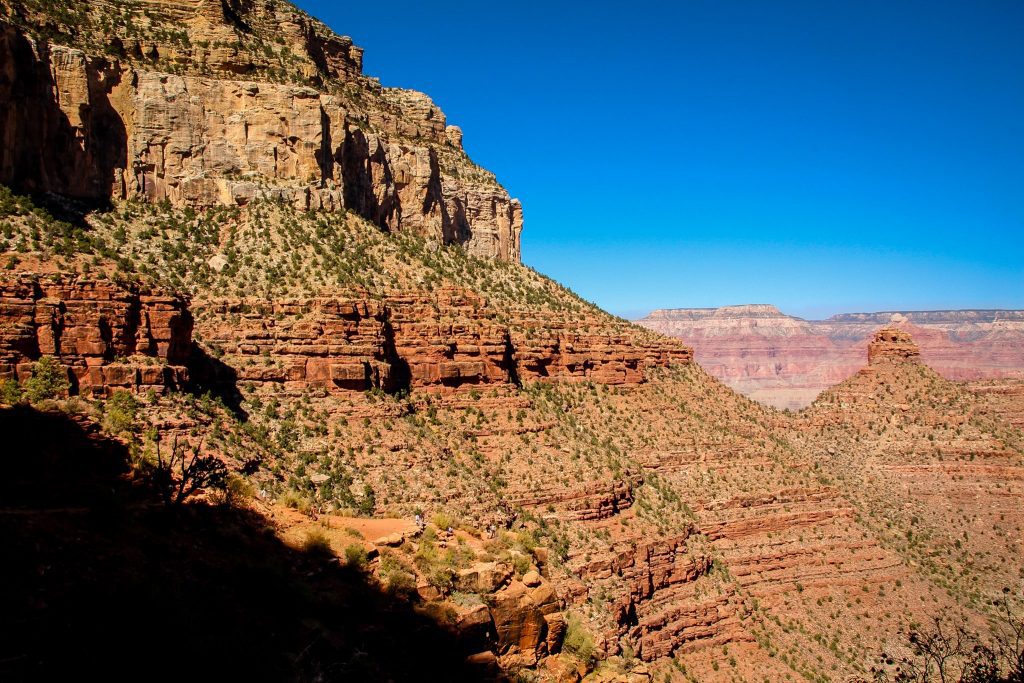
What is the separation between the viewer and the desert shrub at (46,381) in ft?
80.1

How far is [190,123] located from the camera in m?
47.7

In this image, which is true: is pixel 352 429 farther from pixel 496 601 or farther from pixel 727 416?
pixel 727 416

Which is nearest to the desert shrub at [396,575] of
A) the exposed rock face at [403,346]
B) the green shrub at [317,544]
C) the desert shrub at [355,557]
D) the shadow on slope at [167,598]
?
the shadow on slope at [167,598]

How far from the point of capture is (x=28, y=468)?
701 inches

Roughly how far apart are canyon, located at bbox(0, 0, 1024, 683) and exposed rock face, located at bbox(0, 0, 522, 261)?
6.9 inches

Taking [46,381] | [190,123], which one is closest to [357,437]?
[46,381]

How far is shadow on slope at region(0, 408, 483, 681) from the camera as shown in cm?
1152

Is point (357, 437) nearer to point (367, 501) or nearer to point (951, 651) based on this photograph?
point (367, 501)

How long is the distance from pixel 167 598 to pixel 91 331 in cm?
1713

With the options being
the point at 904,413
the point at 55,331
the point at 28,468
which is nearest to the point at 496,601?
the point at 28,468

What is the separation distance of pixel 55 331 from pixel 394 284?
2313 centimetres

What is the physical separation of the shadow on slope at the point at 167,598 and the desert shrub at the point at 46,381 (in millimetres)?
5453

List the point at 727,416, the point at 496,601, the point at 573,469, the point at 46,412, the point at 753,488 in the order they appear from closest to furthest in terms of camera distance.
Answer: the point at 496,601
the point at 46,412
the point at 573,469
the point at 753,488
the point at 727,416

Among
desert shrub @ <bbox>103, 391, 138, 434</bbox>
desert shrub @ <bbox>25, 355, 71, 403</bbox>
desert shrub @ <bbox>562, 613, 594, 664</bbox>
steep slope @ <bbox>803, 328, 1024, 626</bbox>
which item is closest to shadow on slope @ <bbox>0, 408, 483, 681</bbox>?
desert shrub @ <bbox>562, 613, 594, 664</bbox>
